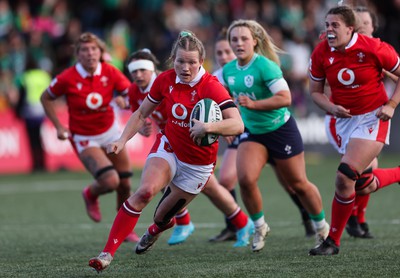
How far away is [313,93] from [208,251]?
1798mm

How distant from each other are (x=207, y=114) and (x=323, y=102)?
156 centimetres

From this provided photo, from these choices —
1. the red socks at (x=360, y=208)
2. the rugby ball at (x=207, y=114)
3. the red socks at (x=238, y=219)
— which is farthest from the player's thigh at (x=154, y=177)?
the red socks at (x=360, y=208)

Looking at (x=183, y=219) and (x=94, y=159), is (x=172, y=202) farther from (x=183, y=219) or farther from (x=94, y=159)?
(x=94, y=159)

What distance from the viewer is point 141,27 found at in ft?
66.8

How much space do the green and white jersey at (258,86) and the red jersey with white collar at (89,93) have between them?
176 cm

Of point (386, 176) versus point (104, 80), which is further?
point (104, 80)

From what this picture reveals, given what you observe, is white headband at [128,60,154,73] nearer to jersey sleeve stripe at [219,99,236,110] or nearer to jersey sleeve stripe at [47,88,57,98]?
jersey sleeve stripe at [47,88,57,98]

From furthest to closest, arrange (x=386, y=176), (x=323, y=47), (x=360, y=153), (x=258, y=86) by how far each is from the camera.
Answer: (x=386, y=176)
(x=258, y=86)
(x=323, y=47)
(x=360, y=153)

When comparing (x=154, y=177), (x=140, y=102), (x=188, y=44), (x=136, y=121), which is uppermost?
(x=188, y=44)

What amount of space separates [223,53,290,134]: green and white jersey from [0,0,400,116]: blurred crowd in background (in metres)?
9.57

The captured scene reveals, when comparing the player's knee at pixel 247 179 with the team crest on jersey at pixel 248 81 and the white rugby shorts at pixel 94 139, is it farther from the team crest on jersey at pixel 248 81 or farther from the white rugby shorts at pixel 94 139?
the white rugby shorts at pixel 94 139

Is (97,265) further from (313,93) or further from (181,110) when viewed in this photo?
(313,93)

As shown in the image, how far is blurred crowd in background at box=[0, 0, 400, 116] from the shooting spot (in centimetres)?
1825

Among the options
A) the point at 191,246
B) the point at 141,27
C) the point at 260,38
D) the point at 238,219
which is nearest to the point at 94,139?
the point at 191,246
